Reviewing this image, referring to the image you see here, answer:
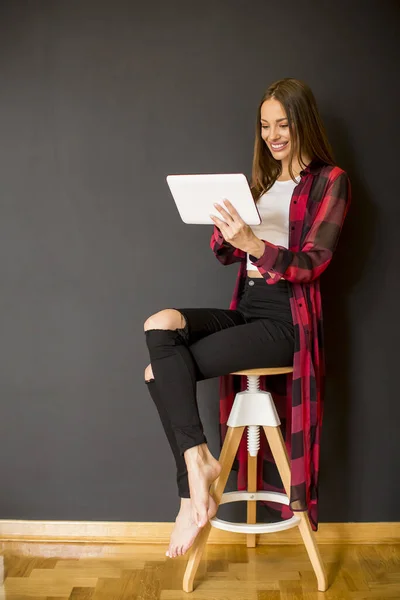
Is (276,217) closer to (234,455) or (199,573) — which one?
(234,455)

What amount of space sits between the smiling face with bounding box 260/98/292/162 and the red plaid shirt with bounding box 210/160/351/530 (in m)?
0.10

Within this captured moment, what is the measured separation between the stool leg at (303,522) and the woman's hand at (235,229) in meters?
0.59

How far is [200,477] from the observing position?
6.14 feet

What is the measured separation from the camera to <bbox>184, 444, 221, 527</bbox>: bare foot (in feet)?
6.15

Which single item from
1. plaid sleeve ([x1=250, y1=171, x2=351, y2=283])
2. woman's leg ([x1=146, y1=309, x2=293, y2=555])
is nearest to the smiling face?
plaid sleeve ([x1=250, y1=171, x2=351, y2=283])

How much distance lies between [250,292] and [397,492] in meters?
0.97

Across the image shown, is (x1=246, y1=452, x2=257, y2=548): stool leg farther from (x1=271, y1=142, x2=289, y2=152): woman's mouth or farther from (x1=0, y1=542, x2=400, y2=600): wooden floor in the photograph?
(x1=271, y1=142, x2=289, y2=152): woman's mouth

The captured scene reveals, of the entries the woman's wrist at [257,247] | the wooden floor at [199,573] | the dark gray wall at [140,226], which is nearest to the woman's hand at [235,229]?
the woman's wrist at [257,247]

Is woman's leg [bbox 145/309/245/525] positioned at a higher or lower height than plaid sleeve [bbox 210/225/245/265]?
lower

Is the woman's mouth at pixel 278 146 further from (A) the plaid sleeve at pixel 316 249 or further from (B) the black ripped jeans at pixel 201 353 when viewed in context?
(B) the black ripped jeans at pixel 201 353

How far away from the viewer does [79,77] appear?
2467 mm

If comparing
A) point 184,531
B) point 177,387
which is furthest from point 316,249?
point 184,531

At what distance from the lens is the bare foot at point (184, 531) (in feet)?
6.41

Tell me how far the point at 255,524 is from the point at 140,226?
1100mm
